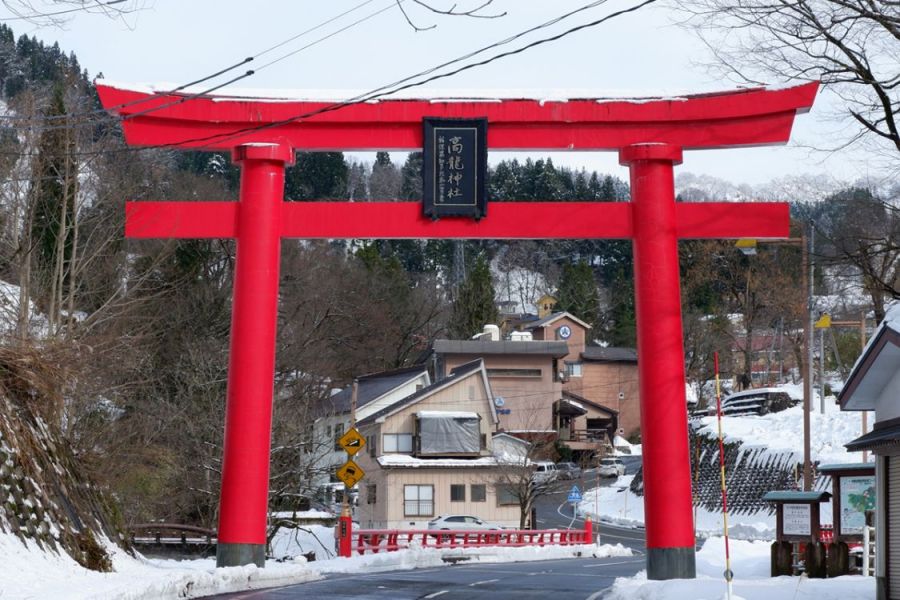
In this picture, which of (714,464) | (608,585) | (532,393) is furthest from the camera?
(532,393)

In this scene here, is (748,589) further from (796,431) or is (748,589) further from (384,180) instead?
(384,180)

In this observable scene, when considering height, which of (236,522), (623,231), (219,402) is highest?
(623,231)

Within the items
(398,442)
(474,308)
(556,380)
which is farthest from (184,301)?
(474,308)

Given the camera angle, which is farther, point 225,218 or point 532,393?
point 532,393

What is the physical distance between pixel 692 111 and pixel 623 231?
228 cm

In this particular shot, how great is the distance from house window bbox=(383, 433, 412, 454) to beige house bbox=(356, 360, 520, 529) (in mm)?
42

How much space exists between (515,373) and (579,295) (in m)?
25.2

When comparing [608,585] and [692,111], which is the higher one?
[692,111]

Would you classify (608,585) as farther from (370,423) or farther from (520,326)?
(520,326)

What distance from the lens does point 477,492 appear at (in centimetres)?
4591

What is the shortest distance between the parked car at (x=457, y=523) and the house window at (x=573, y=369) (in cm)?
3442

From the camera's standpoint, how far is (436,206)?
60.2 feet

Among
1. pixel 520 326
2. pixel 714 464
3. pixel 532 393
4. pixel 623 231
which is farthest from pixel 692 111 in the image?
pixel 520 326

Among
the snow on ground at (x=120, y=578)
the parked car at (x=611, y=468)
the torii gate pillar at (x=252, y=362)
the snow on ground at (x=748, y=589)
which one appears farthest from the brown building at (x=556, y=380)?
the snow on ground at (x=748, y=589)
